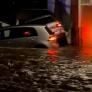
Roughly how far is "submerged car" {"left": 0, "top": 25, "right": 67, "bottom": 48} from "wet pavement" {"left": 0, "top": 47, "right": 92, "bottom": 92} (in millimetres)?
2584

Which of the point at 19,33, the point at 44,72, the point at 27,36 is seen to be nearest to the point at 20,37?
the point at 19,33

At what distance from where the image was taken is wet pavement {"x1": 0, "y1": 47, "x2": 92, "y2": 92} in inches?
422

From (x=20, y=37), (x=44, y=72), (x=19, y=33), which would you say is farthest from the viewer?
(x=19, y=33)

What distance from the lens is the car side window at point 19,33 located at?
21.0 metres

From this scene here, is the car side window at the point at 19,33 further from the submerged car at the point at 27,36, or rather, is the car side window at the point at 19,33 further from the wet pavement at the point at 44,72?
the wet pavement at the point at 44,72

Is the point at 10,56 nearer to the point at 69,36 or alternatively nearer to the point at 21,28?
the point at 21,28

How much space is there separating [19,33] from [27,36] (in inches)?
22.7

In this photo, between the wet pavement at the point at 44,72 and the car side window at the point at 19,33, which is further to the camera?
the car side window at the point at 19,33

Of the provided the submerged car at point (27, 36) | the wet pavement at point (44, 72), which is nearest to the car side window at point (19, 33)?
the submerged car at point (27, 36)

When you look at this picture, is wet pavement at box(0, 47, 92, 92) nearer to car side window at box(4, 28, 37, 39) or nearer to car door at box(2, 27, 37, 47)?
car door at box(2, 27, 37, 47)

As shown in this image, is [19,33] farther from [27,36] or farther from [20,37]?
[27,36]

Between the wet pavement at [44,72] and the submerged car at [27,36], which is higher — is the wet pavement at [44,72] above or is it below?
above

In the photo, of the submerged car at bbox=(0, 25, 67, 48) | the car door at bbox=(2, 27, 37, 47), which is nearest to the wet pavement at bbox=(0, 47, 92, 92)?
the submerged car at bbox=(0, 25, 67, 48)

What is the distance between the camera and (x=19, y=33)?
70.5 feet
